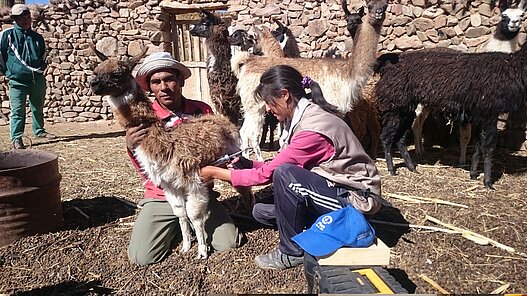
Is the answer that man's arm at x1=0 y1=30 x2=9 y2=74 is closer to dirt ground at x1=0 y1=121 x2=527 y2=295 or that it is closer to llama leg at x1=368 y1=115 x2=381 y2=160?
dirt ground at x1=0 y1=121 x2=527 y2=295

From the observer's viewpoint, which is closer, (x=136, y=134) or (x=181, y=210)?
(x=136, y=134)

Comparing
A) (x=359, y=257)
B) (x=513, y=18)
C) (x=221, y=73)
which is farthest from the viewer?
(x=221, y=73)

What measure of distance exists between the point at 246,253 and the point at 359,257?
3.18ft

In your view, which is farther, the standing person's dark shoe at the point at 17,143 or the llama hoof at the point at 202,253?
the standing person's dark shoe at the point at 17,143

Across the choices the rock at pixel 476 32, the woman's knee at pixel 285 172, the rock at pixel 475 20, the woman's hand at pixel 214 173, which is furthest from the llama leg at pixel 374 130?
the woman's hand at pixel 214 173

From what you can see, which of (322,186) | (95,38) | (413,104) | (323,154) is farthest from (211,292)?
(95,38)

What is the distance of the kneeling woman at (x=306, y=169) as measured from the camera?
2.39 metres

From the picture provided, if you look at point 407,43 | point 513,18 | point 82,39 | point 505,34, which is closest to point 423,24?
point 407,43

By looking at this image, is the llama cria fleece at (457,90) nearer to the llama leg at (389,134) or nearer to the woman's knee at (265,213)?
the llama leg at (389,134)

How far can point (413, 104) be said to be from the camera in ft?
16.0

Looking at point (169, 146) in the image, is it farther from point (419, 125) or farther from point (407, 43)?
point (407, 43)

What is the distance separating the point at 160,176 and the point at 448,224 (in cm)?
242

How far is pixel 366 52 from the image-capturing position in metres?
4.83

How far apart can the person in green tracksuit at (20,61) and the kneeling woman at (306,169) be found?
17.0 ft
